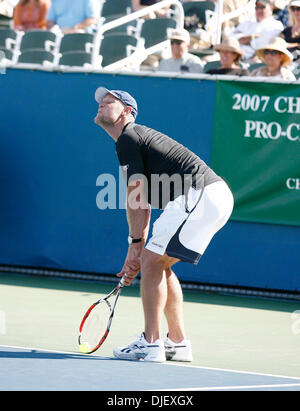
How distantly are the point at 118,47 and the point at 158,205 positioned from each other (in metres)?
6.79

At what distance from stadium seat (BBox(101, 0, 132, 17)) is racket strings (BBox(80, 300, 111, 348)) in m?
8.56

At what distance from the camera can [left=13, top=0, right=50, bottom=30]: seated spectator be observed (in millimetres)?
14241

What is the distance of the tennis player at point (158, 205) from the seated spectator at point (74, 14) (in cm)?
741

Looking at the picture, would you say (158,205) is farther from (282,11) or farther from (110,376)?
(282,11)

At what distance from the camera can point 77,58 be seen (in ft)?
42.1

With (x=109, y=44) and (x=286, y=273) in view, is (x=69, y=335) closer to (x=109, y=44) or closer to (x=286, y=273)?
(x=286, y=273)

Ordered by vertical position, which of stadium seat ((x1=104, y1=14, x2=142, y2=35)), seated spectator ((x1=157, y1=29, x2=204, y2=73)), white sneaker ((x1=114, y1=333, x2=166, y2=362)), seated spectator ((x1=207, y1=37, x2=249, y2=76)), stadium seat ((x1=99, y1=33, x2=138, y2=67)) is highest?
stadium seat ((x1=104, y1=14, x2=142, y2=35))

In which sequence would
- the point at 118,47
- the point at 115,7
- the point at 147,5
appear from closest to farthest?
the point at 118,47 → the point at 147,5 → the point at 115,7

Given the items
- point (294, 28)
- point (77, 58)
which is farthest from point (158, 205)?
point (77, 58)

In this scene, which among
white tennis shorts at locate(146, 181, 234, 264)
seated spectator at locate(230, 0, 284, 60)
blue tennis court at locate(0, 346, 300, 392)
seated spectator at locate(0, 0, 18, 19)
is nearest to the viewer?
blue tennis court at locate(0, 346, 300, 392)

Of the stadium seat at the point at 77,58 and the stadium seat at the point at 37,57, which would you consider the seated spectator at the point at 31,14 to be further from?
the stadium seat at the point at 77,58

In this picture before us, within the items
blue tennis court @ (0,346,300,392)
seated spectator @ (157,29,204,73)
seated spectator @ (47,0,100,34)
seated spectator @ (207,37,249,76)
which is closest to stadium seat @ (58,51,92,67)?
seated spectator @ (47,0,100,34)

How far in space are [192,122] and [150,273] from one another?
12.1 feet

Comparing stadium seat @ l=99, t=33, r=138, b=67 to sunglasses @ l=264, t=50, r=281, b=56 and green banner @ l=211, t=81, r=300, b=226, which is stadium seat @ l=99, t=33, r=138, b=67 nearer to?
sunglasses @ l=264, t=50, r=281, b=56
